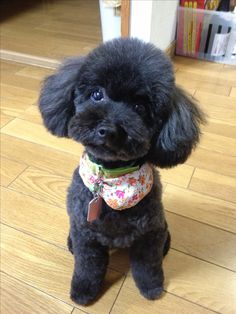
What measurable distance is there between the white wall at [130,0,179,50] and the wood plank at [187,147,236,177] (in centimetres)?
76

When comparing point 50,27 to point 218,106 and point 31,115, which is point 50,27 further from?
point 218,106

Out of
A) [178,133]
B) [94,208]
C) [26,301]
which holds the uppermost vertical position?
[178,133]

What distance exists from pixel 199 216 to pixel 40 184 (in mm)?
616

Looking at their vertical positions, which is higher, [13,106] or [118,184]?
[118,184]

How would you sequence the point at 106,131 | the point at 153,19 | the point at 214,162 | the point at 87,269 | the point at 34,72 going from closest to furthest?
the point at 106,131 → the point at 87,269 → the point at 214,162 → the point at 153,19 → the point at 34,72

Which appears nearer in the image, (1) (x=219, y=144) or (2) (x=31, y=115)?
(1) (x=219, y=144)

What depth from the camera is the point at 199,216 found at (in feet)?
3.71

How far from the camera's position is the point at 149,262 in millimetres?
850

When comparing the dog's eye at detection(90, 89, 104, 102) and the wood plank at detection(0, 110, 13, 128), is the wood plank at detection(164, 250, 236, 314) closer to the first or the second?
the dog's eye at detection(90, 89, 104, 102)

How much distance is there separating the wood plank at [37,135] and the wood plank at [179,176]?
40cm

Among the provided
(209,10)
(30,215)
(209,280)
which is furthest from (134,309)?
(209,10)

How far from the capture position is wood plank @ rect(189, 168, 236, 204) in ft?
3.99

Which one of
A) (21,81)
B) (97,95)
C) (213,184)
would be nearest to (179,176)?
(213,184)

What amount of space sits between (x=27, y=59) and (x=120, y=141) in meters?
1.76
